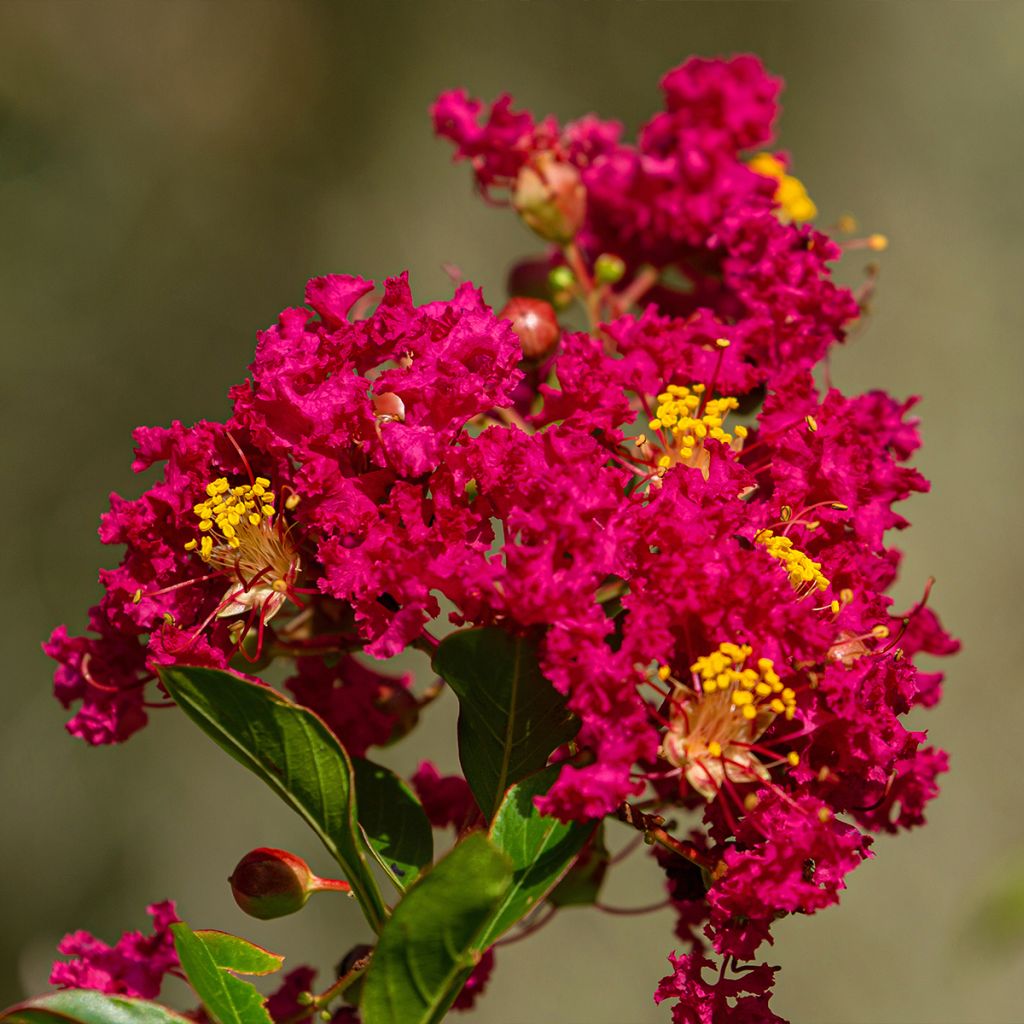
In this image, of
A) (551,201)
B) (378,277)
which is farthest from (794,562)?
(378,277)

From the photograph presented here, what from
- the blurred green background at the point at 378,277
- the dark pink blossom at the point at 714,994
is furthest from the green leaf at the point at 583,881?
the blurred green background at the point at 378,277

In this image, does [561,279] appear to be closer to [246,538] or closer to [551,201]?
[551,201]

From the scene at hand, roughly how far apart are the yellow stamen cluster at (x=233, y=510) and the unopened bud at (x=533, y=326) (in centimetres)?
26

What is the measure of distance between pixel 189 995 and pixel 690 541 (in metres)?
1.49

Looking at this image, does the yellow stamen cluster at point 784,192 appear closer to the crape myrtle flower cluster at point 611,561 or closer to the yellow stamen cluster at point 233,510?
the crape myrtle flower cluster at point 611,561

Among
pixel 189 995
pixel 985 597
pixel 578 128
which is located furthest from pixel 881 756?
pixel 985 597

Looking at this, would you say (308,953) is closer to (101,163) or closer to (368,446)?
(101,163)

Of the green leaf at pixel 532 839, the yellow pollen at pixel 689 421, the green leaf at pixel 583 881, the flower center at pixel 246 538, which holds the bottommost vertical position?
the green leaf at pixel 532 839

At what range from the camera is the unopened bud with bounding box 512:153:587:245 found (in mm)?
1016

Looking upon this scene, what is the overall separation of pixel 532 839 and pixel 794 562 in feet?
0.71

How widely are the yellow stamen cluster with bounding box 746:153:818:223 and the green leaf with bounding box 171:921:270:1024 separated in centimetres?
75

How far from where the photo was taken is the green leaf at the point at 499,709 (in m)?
0.64

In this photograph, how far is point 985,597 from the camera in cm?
218

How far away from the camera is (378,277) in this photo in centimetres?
217
